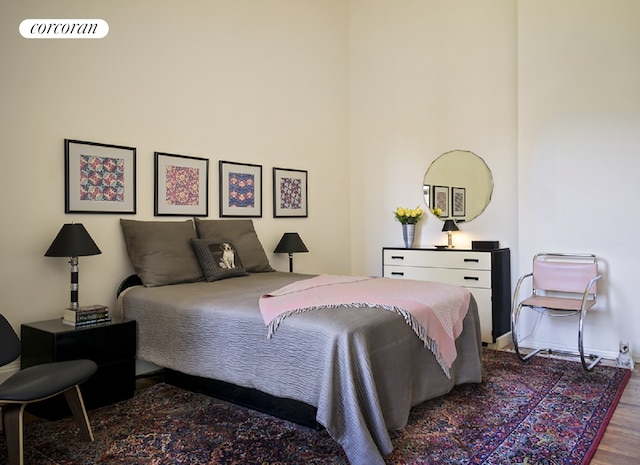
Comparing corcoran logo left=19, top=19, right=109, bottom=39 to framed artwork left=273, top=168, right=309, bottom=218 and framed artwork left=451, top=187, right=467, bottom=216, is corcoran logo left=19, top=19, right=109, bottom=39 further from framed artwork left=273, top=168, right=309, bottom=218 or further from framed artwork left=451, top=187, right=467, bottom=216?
framed artwork left=451, top=187, right=467, bottom=216

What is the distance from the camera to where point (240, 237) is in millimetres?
4133

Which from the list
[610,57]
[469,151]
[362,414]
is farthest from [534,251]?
[362,414]

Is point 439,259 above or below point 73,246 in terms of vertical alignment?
below

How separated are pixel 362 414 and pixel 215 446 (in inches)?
30.0

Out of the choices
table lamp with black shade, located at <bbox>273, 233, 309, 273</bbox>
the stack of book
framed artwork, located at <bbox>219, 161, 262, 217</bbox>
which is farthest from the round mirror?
the stack of book

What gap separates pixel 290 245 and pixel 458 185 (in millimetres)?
1782

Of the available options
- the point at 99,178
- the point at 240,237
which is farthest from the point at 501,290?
the point at 99,178

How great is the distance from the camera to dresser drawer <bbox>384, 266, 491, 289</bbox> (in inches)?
169

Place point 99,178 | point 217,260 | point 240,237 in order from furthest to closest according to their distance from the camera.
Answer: point 240,237 < point 217,260 < point 99,178

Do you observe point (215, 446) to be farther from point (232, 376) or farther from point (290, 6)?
point (290, 6)

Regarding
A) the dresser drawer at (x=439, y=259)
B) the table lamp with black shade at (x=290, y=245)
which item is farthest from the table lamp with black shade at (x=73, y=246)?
the dresser drawer at (x=439, y=259)

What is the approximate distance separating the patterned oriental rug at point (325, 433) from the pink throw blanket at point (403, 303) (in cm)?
37

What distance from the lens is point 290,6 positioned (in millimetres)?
4996

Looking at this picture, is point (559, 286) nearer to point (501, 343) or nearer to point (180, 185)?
point (501, 343)
